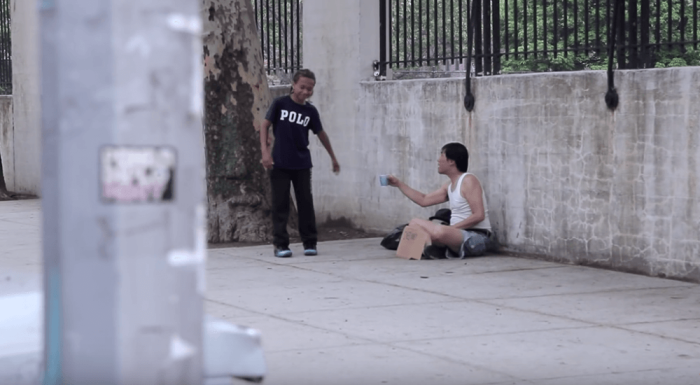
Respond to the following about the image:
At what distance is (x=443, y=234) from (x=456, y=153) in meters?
0.77

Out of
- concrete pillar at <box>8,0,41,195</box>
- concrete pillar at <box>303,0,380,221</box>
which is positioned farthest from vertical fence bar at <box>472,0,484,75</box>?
concrete pillar at <box>8,0,41,195</box>

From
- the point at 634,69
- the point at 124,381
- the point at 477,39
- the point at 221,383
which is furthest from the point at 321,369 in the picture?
the point at 477,39

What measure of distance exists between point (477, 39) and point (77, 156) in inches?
321

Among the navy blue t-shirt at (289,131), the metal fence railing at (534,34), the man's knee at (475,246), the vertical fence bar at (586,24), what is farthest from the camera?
the navy blue t-shirt at (289,131)

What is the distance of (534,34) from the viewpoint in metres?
9.73

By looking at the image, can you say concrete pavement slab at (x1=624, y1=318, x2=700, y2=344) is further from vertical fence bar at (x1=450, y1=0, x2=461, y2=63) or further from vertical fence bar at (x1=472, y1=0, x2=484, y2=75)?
vertical fence bar at (x1=450, y1=0, x2=461, y2=63)

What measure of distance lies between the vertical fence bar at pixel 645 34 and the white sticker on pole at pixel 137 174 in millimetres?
6773

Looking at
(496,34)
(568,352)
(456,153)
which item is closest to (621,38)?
(496,34)

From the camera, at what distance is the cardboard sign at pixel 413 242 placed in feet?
30.8

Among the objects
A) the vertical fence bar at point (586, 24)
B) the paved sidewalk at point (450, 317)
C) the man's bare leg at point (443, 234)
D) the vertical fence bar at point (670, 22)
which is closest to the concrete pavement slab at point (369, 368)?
the paved sidewalk at point (450, 317)

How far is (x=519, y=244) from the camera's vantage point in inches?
381

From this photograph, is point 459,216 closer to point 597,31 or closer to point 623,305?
point 597,31

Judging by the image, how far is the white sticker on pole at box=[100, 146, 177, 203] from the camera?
2.56 m

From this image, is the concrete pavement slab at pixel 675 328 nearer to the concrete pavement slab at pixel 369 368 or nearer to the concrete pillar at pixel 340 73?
the concrete pavement slab at pixel 369 368
